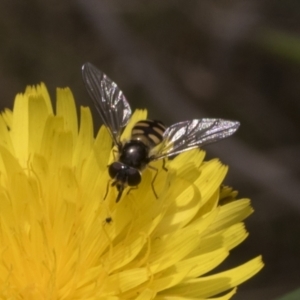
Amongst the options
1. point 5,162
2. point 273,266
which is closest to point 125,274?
point 5,162

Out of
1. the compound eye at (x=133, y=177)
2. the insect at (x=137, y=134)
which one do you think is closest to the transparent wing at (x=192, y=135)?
the insect at (x=137, y=134)

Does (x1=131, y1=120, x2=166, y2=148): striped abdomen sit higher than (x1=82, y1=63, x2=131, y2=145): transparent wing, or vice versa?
(x1=82, y1=63, x2=131, y2=145): transparent wing

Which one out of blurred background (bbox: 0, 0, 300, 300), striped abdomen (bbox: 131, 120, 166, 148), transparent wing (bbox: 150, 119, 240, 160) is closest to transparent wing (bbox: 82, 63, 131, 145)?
striped abdomen (bbox: 131, 120, 166, 148)

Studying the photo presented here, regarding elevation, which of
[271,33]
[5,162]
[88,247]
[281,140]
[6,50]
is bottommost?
[88,247]

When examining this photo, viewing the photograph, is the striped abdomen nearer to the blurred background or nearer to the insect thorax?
the insect thorax

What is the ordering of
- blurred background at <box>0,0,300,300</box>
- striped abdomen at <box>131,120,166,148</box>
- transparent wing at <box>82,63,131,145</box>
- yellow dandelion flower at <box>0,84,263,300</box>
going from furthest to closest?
blurred background at <box>0,0,300,300</box>
transparent wing at <box>82,63,131,145</box>
striped abdomen at <box>131,120,166,148</box>
yellow dandelion flower at <box>0,84,263,300</box>

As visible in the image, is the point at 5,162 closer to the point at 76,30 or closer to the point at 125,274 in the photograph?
the point at 125,274

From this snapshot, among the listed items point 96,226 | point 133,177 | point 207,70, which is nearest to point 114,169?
point 133,177

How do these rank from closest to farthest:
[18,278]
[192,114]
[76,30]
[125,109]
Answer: [18,278] < [125,109] < [192,114] < [76,30]

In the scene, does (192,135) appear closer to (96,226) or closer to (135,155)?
(135,155)
